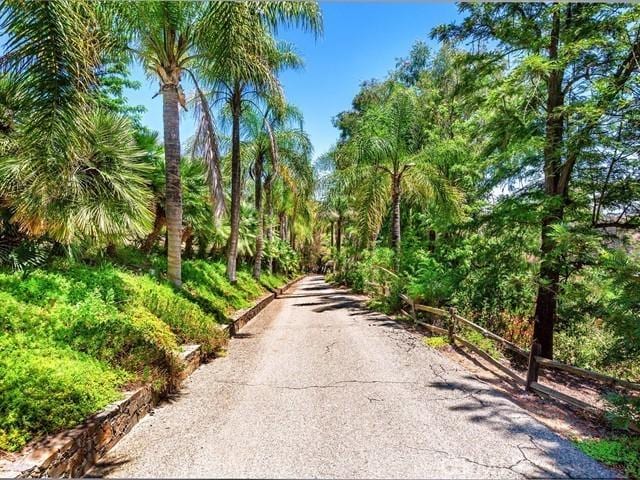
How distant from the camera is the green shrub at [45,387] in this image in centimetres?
316

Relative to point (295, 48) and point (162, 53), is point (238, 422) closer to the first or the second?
point (162, 53)

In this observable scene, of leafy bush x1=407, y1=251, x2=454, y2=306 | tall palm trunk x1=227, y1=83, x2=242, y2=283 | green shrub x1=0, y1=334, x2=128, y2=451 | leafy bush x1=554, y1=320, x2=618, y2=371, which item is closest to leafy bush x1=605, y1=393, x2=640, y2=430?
leafy bush x1=554, y1=320, x2=618, y2=371

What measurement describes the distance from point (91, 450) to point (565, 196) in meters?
8.09

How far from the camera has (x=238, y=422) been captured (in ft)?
13.8

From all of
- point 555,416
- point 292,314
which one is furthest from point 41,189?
point 292,314

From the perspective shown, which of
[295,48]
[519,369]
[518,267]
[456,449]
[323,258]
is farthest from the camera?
[323,258]

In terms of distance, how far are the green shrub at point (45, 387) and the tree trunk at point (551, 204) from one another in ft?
21.2

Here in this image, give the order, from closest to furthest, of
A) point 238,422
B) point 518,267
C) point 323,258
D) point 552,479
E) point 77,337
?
point 552,479
point 238,422
point 77,337
point 518,267
point 323,258

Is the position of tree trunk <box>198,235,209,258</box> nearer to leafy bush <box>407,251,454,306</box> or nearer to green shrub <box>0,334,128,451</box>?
leafy bush <box>407,251,454,306</box>

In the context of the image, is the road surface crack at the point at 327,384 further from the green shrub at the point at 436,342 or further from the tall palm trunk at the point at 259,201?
the tall palm trunk at the point at 259,201

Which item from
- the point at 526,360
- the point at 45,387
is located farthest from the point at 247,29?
the point at 526,360

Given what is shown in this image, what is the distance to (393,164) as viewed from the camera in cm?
1453

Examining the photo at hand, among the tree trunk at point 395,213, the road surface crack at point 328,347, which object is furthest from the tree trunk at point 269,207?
the road surface crack at point 328,347

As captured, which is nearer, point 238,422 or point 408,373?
point 238,422
